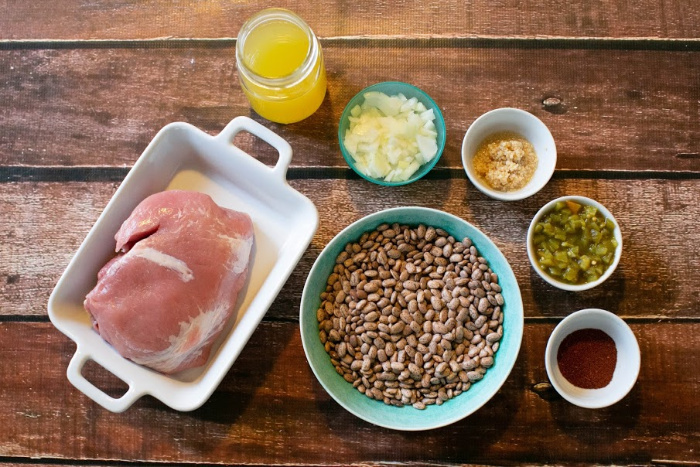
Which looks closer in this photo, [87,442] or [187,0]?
[87,442]

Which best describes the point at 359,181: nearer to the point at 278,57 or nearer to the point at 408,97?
the point at 408,97

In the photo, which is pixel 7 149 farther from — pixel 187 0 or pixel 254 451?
pixel 254 451

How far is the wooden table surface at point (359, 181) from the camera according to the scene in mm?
1604

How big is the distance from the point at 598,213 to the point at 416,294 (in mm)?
516

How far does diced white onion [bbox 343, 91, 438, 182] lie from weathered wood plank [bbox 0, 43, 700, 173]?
0.11 metres

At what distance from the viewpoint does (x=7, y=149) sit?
1.73m

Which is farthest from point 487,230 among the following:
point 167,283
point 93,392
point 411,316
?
point 93,392

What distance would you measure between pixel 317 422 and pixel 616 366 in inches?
31.6

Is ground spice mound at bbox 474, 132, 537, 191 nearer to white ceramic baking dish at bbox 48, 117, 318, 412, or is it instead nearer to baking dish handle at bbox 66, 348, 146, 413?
white ceramic baking dish at bbox 48, 117, 318, 412

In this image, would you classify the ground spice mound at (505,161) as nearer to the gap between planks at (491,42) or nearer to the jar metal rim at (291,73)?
the gap between planks at (491,42)

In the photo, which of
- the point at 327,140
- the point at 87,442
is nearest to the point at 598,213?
the point at 327,140

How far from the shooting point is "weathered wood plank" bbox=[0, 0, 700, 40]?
1720mm

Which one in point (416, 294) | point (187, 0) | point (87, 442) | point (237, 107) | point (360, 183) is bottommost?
point (87, 442)

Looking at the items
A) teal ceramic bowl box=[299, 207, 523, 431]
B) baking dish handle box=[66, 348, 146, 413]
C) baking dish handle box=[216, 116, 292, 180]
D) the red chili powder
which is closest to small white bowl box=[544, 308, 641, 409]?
the red chili powder
